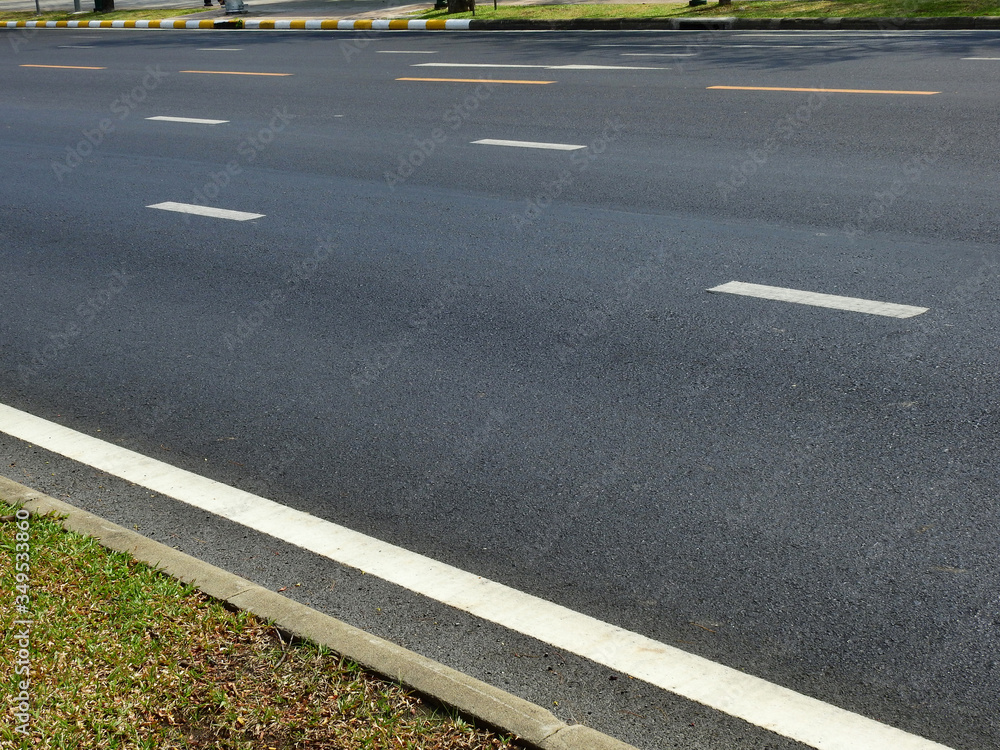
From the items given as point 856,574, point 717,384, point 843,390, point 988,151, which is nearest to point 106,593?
point 856,574

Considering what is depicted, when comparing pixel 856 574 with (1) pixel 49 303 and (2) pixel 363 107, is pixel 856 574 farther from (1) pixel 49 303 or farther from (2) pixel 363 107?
(2) pixel 363 107

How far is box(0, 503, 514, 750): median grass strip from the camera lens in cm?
260

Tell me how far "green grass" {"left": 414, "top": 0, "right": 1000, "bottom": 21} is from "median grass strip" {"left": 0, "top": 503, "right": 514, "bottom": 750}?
1672cm

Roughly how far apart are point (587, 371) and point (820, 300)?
140 centimetres

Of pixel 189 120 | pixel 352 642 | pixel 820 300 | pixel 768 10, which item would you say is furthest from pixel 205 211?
pixel 768 10

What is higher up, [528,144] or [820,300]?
[820,300]

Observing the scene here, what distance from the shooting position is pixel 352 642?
9.60 feet

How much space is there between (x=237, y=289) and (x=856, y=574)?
13.6 feet

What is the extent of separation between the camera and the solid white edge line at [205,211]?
8.01 meters

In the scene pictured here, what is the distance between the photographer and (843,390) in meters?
4.51

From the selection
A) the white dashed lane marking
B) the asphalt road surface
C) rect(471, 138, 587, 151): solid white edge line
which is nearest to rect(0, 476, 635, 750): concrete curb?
the asphalt road surface

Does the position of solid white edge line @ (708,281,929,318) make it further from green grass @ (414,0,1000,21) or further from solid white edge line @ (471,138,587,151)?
green grass @ (414,0,1000,21)

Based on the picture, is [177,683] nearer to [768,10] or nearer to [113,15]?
[768,10]

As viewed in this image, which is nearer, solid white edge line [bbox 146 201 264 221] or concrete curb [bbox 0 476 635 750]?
concrete curb [bbox 0 476 635 750]
